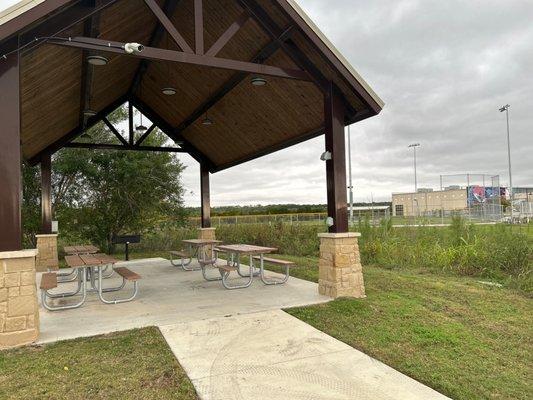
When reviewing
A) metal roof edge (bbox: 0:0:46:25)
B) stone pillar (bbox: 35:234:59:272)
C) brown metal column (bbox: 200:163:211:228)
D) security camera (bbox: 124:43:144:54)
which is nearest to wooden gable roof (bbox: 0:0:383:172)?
metal roof edge (bbox: 0:0:46:25)

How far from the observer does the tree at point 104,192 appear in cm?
1298

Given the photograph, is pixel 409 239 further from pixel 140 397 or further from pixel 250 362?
pixel 140 397

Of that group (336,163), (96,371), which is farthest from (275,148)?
(96,371)

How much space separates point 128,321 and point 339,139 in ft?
12.7

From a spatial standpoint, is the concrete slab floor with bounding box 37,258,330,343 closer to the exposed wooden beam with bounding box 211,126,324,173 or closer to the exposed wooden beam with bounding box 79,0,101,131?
the exposed wooden beam with bounding box 211,126,324,173

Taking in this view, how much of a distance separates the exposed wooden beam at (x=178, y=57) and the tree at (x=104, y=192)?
8.64 m

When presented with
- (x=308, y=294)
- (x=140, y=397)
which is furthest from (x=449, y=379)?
(x=308, y=294)

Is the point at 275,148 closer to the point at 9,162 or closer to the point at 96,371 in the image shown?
the point at 9,162

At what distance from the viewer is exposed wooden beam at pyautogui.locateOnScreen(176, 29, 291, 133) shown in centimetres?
605

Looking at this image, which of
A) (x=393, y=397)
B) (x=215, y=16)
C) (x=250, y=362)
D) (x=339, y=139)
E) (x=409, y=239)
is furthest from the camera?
(x=409, y=239)

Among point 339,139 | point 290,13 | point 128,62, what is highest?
point 128,62

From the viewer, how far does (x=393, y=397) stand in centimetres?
292

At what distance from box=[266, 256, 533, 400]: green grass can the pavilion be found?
0.76 metres

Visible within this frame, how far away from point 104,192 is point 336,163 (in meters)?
10.1
